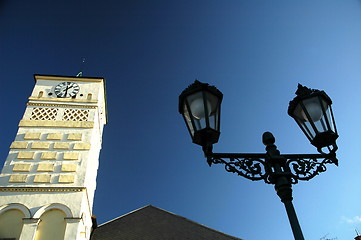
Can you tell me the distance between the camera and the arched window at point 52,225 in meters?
9.60

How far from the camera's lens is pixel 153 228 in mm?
13039

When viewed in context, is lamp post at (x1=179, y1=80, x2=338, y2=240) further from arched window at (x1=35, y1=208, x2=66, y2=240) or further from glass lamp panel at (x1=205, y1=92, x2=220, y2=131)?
arched window at (x1=35, y1=208, x2=66, y2=240)

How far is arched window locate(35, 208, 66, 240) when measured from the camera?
9.60 metres

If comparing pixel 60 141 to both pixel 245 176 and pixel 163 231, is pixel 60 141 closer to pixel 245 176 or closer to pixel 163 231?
pixel 163 231

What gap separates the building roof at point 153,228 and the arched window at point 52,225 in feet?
9.52

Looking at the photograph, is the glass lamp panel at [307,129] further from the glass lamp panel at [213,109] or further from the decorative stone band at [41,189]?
the decorative stone band at [41,189]

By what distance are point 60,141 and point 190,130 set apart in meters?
9.96

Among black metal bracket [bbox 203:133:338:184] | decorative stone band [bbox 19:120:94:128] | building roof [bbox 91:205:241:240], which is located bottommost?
black metal bracket [bbox 203:133:338:184]

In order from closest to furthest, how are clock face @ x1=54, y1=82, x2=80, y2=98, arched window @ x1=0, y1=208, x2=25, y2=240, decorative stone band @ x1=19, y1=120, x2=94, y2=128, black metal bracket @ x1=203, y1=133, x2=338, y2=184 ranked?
black metal bracket @ x1=203, y1=133, x2=338, y2=184 → arched window @ x1=0, y1=208, x2=25, y2=240 → decorative stone band @ x1=19, y1=120, x2=94, y2=128 → clock face @ x1=54, y1=82, x2=80, y2=98

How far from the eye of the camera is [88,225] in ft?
39.3

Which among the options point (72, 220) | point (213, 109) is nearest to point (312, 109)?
point (213, 109)

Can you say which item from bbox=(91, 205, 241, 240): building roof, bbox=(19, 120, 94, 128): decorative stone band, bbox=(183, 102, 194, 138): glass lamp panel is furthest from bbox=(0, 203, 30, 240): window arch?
bbox=(183, 102, 194, 138): glass lamp panel

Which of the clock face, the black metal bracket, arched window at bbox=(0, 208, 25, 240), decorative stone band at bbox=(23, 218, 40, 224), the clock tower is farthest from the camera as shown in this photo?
the clock face

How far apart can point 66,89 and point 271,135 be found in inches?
499
